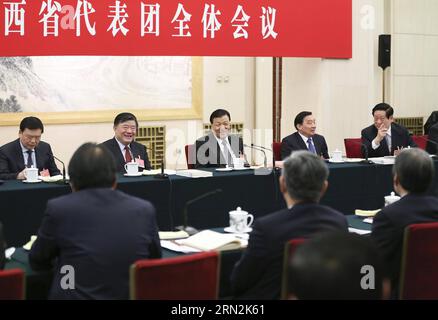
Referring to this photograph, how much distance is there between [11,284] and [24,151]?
126 inches

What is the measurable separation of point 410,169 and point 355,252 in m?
1.64

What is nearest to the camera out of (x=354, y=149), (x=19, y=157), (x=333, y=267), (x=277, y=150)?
(x=333, y=267)

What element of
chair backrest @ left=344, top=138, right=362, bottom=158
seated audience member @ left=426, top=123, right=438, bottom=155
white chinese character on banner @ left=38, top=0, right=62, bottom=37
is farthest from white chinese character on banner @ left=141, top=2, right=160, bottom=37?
seated audience member @ left=426, top=123, right=438, bottom=155

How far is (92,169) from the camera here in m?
2.58

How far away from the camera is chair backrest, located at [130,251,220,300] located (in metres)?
2.31

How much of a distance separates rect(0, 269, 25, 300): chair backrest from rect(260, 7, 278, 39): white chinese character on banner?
4390mm

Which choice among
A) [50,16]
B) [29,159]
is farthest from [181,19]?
[29,159]

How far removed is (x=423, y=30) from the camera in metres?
9.52

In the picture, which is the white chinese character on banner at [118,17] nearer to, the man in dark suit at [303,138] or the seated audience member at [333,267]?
the man in dark suit at [303,138]

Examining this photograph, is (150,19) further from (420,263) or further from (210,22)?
(420,263)

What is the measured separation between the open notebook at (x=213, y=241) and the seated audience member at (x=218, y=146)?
2.53 m

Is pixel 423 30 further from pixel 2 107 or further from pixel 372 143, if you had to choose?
pixel 2 107

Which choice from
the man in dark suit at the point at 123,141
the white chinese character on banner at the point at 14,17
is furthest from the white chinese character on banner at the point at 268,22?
the white chinese character on banner at the point at 14,17
